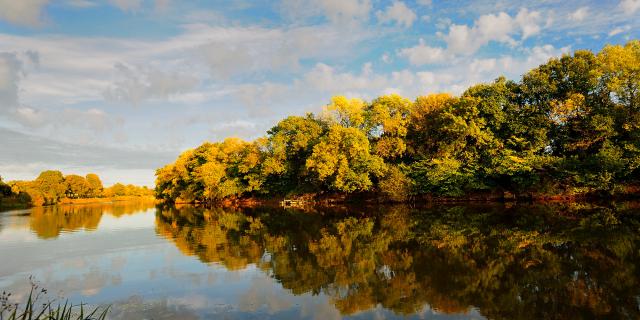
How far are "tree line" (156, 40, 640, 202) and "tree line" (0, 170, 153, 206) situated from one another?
64.9 meters

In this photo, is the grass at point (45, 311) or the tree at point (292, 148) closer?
the grass at point (45, 311)

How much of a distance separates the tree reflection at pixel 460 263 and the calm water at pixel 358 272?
50 millimetres

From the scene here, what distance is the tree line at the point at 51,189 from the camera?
8738cm

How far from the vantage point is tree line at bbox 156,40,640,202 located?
126 feet

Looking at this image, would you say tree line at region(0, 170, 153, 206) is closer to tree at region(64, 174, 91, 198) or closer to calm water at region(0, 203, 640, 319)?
tree at region(64, 174, 91, 198)

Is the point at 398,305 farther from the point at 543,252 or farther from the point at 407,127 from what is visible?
the point at 407,127

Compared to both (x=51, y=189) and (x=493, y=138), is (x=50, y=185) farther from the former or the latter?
(x=493, y=138)

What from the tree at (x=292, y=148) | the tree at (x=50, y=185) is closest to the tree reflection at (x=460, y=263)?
the tree at (x=292, y=148)

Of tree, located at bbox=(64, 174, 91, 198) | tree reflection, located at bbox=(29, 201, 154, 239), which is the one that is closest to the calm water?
tree reflection, located at bbox=(29, 201, 154, 239)

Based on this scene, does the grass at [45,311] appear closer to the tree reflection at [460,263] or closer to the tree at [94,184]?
the tree reflection at [460,263]

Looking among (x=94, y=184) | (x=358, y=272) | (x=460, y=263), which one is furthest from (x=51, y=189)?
(x=460, y=263)

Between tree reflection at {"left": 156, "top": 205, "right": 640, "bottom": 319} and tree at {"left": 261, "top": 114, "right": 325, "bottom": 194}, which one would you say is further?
tree at {"left": 261, "top": 114, "right": 325, "bottom": 194}

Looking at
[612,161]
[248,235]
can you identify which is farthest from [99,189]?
[612,161]

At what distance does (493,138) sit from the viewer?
43906mm
